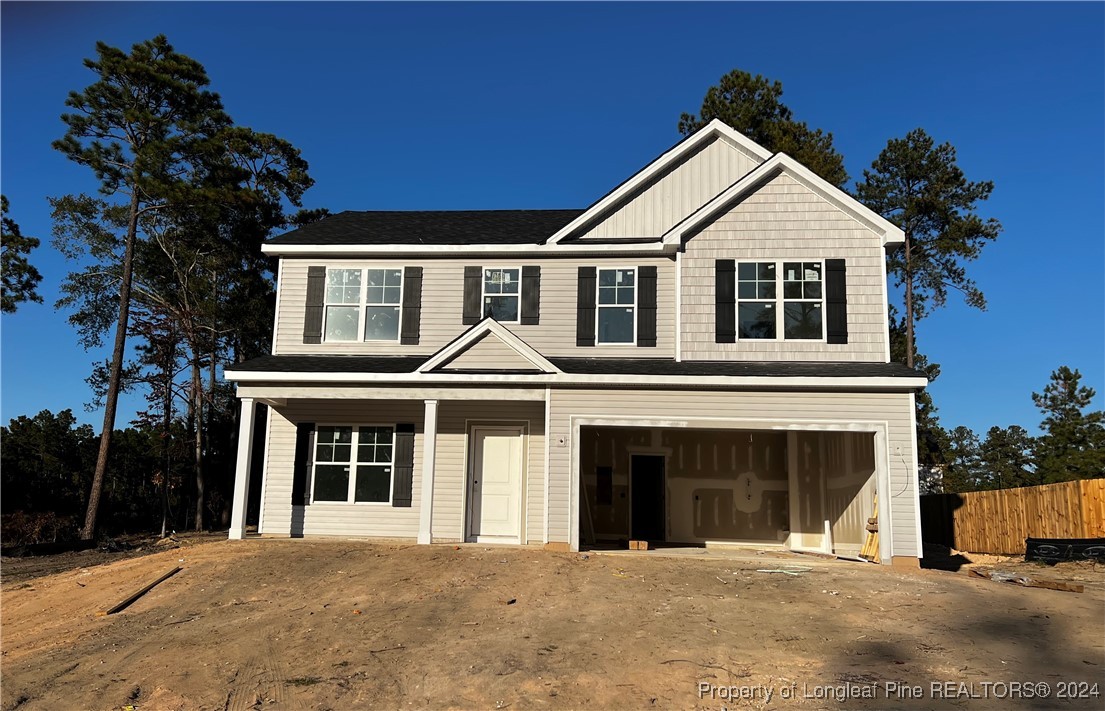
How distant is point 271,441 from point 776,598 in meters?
10.1

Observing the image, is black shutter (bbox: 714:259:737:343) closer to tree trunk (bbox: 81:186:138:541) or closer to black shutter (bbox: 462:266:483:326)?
black shutter (bbox: 462:266:483:326)

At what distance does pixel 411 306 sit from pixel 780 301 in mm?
7198

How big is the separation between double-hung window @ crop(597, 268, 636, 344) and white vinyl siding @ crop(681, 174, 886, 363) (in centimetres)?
122

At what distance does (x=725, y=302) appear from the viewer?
46.1ft

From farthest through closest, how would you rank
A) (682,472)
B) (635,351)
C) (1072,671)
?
1. (682,472)
2. (635,351)
3. (1072,671)

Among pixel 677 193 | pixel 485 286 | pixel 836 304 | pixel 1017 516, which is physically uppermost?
pixel 677 193


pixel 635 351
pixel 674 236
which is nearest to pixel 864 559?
pixel 635 351

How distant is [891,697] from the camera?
6559 millimetres

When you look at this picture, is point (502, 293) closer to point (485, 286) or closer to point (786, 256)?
point (485, 286)

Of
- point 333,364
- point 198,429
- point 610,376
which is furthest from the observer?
point 198,429

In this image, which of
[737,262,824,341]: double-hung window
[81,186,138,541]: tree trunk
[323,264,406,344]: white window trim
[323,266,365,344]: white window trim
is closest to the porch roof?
[323,264,406,344]: white window trim

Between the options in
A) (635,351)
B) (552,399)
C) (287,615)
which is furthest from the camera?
(635,351)

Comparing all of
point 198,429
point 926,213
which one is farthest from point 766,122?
point 198,429

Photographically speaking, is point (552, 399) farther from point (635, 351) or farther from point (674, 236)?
point (674, 236)
